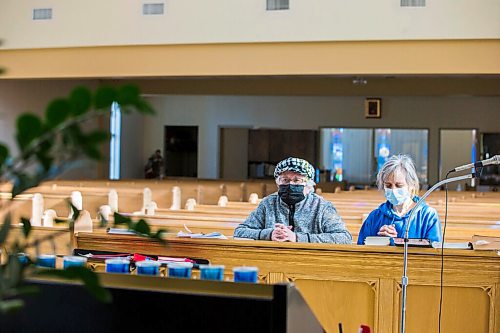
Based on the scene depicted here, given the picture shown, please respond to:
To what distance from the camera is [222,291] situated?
61.2 inches

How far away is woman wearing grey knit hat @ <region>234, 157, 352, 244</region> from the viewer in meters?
4.54

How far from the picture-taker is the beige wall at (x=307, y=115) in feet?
54.5

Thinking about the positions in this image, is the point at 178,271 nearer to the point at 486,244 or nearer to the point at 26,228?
the point at 26,228

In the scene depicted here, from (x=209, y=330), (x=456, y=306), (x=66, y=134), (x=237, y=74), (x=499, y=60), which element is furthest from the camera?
(x=237, y=74)

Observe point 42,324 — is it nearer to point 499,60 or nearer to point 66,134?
point 66,134

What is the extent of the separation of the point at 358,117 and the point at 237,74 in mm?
6936

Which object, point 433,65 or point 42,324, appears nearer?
point 42,324

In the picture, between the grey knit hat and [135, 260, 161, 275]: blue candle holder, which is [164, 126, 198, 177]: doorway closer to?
the grey knit hat

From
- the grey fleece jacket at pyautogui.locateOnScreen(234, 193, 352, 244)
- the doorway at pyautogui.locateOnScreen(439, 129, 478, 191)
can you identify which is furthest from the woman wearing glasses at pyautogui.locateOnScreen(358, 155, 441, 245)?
the doorway at pyautogui.locateOnScreen(439, 129, 478, 191)

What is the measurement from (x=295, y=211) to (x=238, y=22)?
19.6ft

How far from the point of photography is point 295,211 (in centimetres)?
462

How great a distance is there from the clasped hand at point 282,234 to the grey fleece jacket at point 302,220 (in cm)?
9

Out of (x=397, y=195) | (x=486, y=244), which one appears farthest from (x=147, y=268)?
(x=397, y=195)

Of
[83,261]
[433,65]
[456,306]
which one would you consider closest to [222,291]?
[83,261]
